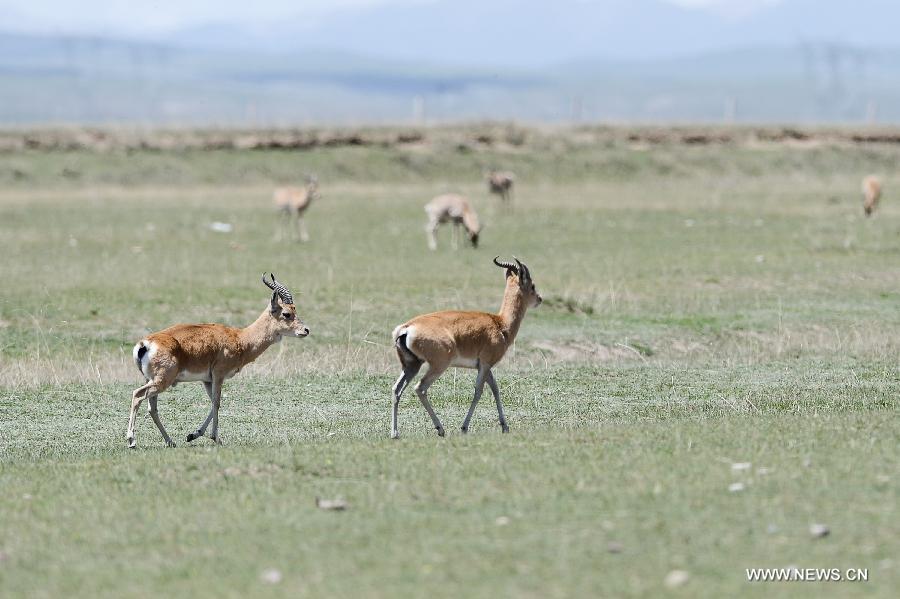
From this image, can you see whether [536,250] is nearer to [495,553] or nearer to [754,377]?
[754,377]

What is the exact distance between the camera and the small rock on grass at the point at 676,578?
8273mm

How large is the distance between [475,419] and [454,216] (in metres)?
19.7

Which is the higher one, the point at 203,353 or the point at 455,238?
the point at 203,353

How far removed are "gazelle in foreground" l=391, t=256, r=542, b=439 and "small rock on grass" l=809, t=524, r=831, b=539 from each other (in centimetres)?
480

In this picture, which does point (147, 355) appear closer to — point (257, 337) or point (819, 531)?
point (257, 337)

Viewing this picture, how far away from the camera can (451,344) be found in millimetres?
13539

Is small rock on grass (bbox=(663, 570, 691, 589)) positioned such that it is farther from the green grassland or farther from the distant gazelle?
the distant gazelle

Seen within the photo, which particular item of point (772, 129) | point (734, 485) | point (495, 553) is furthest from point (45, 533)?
point (772, 129)

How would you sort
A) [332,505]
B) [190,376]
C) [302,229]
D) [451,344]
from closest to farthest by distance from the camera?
[332,505]
[451,344]
[190,376]
[302,229]

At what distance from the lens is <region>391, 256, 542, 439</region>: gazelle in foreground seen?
1338 centimetres

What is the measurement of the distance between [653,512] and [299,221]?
29053mm

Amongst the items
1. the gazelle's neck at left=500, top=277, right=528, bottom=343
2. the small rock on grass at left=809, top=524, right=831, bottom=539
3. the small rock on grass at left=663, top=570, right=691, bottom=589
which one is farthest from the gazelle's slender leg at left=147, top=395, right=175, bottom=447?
the small rock on grass at left=809, top=524, right=831, bottom=539

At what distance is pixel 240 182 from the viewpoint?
5506cm

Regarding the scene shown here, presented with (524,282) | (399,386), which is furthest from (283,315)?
(524,282)
